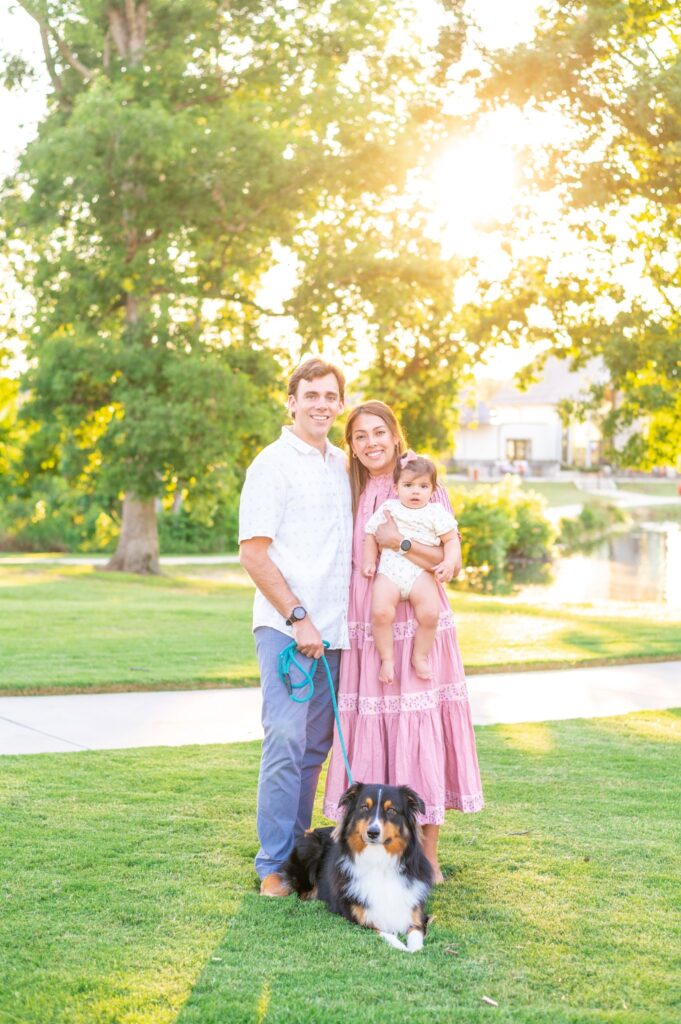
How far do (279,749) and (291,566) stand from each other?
2.61 feet

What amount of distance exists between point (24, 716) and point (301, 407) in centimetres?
447

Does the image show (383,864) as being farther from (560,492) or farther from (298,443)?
(560,492)

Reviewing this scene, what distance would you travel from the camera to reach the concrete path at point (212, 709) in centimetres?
842

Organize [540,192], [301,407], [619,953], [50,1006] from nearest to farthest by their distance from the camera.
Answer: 1. [50,1006]
2. [619,953]
3. [301,407]
4. [540,192]

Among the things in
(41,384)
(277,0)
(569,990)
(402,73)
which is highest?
(277,0)

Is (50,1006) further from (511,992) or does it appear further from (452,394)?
(452,394)

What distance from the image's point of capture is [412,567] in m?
5.42

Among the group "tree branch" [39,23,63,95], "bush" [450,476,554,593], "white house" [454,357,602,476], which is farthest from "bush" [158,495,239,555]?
"white house" [454,357,602,476]

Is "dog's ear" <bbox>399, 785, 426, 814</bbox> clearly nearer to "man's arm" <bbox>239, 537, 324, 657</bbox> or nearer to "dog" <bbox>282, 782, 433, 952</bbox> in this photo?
"dog" <bbox>282, 782, 433, 952</bbox>

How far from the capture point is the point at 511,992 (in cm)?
440

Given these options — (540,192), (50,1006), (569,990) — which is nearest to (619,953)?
(569,990)

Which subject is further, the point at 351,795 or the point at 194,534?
the point at 194,534

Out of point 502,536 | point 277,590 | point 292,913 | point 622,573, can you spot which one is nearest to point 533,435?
point 502,536

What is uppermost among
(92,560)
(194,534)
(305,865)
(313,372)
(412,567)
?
(313,372)
